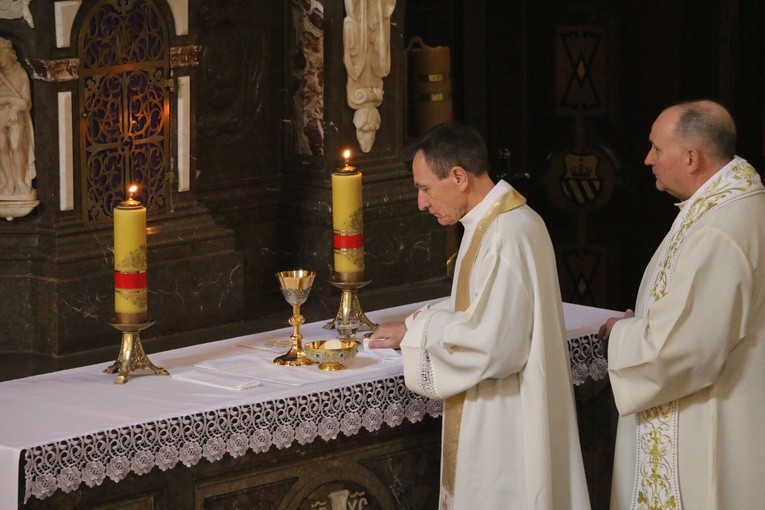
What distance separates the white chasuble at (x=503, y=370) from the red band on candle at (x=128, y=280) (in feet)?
2.70

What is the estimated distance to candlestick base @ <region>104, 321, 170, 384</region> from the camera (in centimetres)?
502

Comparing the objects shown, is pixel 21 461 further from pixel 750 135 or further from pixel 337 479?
pixel 750 135

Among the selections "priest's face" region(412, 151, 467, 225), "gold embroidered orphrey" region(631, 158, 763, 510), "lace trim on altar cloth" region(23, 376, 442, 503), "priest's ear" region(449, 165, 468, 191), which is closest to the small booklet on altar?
"lace trim on altar cloth" region(23, 376, 442, 503)

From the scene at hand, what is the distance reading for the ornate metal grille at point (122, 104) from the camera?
6.31 metres

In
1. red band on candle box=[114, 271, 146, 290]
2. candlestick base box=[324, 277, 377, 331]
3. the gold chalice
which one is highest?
red band on candle box=[114, 271, 146, 290]

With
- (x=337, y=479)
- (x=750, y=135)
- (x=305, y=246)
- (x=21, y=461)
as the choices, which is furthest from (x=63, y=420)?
(x=750, y=135)

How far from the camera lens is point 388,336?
5312 millimetres

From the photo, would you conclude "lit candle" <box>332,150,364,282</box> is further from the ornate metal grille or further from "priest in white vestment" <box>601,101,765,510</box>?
the ornate metal grille

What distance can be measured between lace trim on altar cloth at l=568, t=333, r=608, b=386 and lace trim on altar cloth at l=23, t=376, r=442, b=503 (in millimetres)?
591

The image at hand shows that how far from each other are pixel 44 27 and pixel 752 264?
2814mm

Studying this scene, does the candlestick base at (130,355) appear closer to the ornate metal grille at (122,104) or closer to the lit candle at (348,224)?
the lit candle at (348,224)

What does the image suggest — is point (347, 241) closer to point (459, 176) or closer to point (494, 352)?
point (459, 176)

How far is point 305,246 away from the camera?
7.38 metres

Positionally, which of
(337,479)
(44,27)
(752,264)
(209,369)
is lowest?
(337,479)
